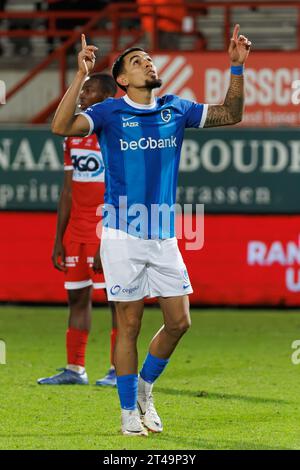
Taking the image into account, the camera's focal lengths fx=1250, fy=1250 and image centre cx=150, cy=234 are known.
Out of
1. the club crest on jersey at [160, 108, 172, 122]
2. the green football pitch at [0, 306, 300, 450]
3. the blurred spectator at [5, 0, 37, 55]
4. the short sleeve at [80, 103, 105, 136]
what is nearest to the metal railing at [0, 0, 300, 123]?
the blurred spectator at [5, 0, 37, 55]

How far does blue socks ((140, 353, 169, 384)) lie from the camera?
7680mm

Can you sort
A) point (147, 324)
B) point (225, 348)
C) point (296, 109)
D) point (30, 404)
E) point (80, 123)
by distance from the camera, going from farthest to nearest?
point (296, 109)
point (147, 324)
point (225, 348)
point (30, 404)
point (80, 123)

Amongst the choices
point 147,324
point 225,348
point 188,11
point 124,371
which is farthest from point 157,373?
point 188,11

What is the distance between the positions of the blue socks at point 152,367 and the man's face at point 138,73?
1666mm

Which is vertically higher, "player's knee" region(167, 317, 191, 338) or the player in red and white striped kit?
"player's knee" region(167, 317, 191, 338)

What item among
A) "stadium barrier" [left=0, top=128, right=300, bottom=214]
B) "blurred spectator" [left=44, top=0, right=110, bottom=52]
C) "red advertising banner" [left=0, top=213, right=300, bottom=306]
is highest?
"blurred spectator" [left=44, top=0, right=110, bottom=52]

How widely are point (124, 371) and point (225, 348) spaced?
4.56 m

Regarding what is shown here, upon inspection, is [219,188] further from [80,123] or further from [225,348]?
[80,123]

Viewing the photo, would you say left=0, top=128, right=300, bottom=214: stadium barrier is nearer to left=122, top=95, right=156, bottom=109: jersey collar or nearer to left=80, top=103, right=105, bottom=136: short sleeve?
left=122, top=95, right=156, bottom=109: jersey collar

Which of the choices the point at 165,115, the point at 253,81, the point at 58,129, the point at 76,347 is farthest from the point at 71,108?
the point at 253,81

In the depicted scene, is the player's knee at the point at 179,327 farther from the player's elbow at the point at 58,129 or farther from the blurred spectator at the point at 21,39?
the blurred spectator at the point at 21,39

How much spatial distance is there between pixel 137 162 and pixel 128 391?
1345mm

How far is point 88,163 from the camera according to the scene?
9680mm

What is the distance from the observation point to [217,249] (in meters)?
15.1
